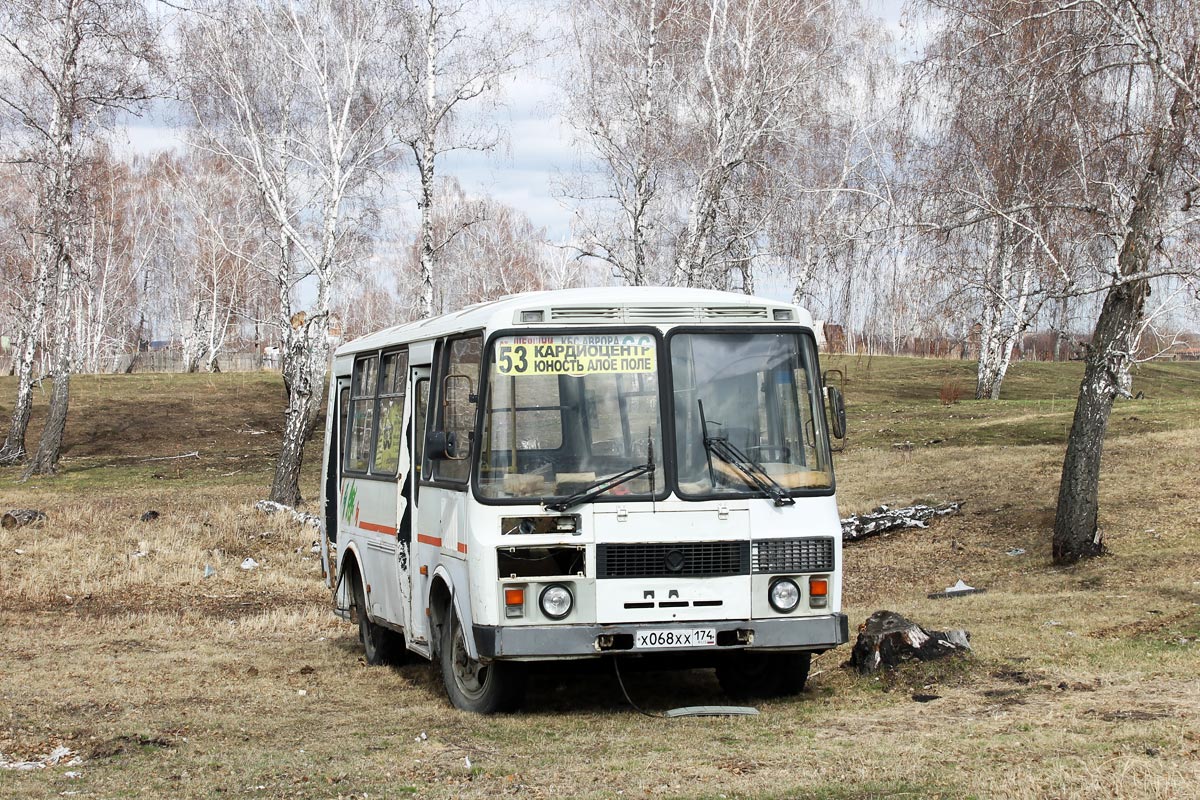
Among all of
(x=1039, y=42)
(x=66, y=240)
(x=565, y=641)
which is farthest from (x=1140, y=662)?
(x=66, y=240)

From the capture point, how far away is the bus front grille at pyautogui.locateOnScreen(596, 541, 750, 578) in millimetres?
9125

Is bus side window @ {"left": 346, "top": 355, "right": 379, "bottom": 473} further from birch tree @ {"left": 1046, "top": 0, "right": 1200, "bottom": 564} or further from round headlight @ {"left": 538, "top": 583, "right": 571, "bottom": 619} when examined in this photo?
birch tree @ {"left": 1046, "top": 0, "right": 1200, "bottom": 564}

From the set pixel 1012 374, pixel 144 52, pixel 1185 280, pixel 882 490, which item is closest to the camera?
pixel 1185 280

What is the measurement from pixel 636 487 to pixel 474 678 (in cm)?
189

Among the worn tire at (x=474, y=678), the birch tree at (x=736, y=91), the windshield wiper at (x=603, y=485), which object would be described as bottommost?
the worn tire at (x=474, y=678)

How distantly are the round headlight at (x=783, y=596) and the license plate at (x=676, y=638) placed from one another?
1.48ft

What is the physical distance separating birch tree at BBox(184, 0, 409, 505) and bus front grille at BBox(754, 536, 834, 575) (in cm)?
1895

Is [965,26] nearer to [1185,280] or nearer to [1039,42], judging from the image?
[1039,42]

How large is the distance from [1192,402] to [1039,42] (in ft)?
66.7

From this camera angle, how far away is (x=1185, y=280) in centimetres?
1552

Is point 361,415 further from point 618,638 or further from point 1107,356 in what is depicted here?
point 1107,356

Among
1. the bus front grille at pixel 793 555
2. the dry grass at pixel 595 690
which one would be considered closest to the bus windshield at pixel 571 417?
the bus front grille at pixel 793 555

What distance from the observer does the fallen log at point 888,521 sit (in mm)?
22031

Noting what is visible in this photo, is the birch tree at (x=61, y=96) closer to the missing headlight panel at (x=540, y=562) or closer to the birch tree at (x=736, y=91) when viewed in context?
the birch tree at (x=736, y=91)
